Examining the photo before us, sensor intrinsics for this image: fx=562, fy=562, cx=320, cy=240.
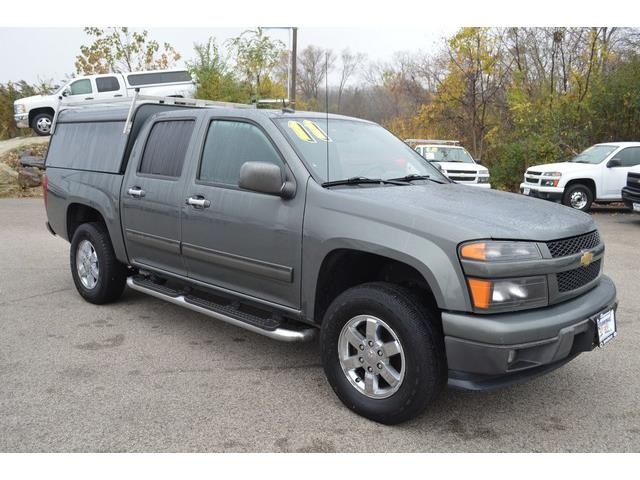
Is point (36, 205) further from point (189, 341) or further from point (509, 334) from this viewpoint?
point (509, 334)

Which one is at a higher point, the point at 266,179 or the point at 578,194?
the point at 266,179

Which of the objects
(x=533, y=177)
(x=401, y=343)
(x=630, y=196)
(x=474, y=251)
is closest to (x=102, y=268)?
(x=401, y=343)

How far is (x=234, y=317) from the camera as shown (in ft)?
13.0

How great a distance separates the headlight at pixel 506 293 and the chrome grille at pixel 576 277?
22 cm

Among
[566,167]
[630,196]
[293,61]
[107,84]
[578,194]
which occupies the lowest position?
[578,194]

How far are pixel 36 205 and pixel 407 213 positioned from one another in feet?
44.9

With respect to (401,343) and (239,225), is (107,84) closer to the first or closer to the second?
(239,225)

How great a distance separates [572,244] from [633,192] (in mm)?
9586

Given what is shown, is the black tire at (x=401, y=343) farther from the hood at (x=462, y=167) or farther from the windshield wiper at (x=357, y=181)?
the hood at (x=462, y=167)

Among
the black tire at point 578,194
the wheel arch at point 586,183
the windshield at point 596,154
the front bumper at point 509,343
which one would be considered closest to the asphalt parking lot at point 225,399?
the front bumper at point 509,343

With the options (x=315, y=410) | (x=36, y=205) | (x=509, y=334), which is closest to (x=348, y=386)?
(x=315, y=410)

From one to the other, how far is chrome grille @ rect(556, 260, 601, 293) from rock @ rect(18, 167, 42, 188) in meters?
16.8

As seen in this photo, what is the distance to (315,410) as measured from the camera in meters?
3.38

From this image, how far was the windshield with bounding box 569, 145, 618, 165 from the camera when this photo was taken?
1372 cm
